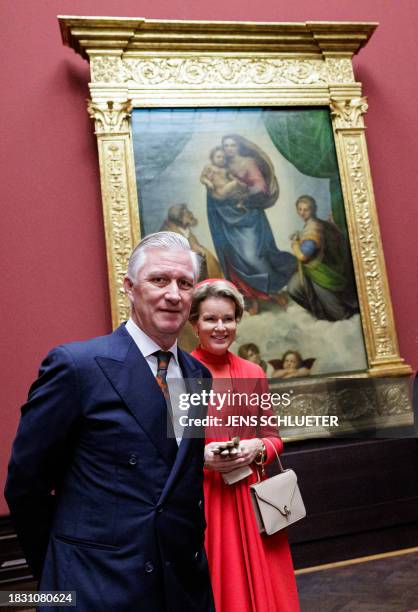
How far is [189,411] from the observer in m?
1.93

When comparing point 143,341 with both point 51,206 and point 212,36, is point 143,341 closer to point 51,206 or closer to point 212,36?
point 51,206

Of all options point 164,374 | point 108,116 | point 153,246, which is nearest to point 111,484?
point 164,374

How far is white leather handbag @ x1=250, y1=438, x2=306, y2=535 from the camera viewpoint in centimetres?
261

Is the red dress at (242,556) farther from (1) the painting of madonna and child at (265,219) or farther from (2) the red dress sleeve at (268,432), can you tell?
(1) the painting of madonna and child at (265,219)

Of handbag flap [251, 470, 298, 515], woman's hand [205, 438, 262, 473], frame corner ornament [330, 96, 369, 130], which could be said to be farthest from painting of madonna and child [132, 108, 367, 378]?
woman's hand [205, 438, 262, 473]

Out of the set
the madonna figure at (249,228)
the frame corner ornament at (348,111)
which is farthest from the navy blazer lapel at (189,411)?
the frame corner ornament at (348,111)

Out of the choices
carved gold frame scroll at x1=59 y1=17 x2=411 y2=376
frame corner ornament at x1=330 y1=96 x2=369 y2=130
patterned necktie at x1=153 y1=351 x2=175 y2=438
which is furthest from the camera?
frame corner ornament at x1=330 y1=96 x2=369 y2=130

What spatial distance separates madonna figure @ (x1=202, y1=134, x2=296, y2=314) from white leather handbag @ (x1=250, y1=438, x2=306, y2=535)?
262cm

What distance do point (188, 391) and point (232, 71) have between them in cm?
445

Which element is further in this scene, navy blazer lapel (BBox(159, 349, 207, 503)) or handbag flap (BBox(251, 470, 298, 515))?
handbag flap (BBox(251, 470, 298, 515))

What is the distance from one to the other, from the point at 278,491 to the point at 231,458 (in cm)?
34

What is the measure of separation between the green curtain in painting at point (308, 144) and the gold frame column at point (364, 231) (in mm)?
79

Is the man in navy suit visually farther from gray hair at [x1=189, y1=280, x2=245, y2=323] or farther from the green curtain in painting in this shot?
the green curtain in painting

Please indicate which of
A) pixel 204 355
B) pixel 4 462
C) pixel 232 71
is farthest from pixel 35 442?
pixel 232 71
